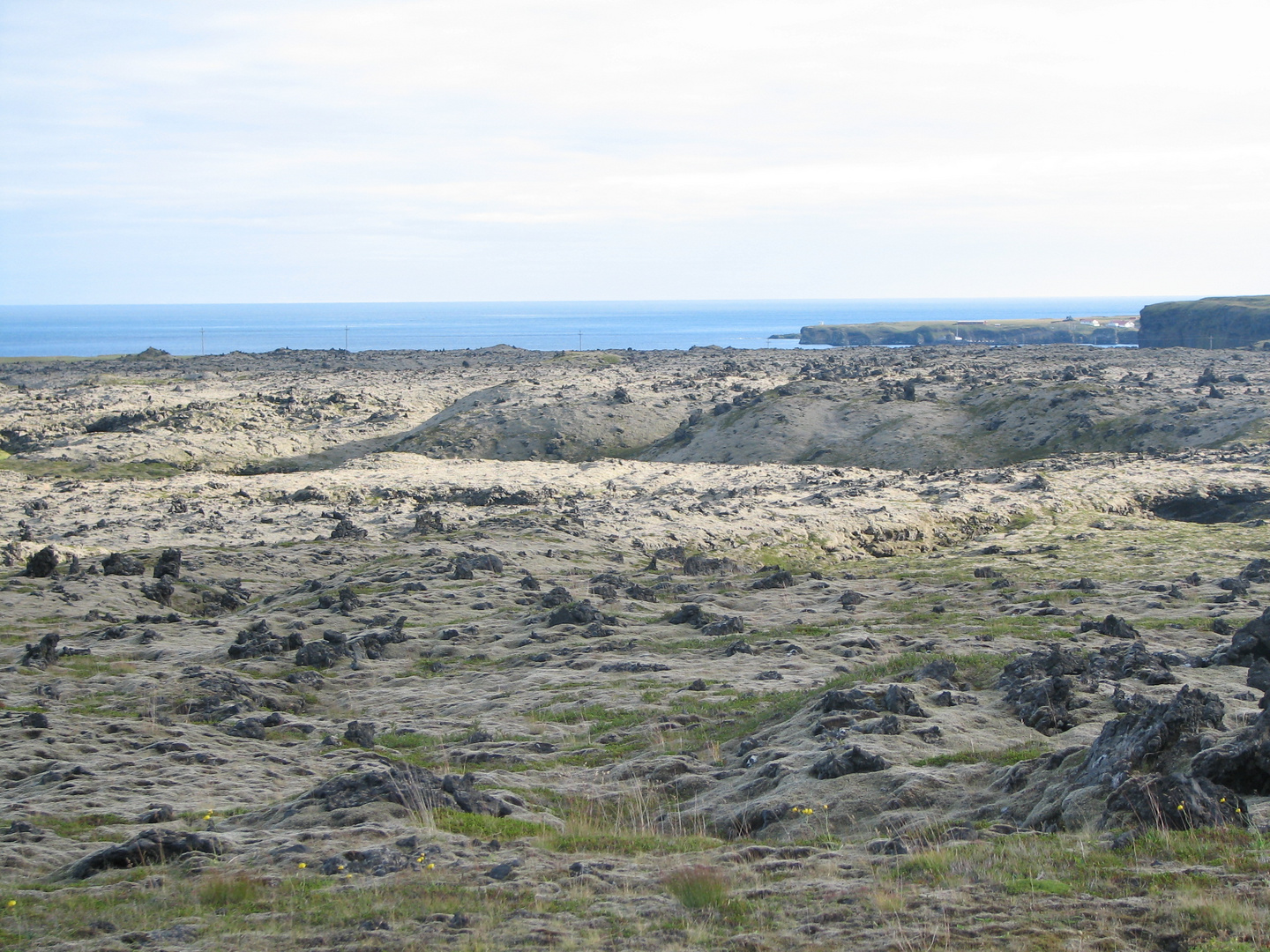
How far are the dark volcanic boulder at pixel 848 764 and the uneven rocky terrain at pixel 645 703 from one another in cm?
3

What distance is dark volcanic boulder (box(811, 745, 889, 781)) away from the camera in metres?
11.9

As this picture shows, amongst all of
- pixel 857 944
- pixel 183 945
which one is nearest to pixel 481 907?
pixel 183 945

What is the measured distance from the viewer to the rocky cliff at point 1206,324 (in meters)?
106

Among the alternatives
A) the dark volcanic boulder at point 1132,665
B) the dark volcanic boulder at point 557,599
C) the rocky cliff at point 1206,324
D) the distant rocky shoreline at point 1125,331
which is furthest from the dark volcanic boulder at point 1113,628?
the rocky cliff at point 1206,324

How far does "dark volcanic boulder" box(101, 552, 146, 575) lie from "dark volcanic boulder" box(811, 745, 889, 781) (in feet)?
63.1

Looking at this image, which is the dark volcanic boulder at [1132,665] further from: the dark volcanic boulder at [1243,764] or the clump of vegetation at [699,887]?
the clump of vegetation at [699,887]

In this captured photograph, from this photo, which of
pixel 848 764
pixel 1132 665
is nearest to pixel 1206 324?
pixel 1132 665

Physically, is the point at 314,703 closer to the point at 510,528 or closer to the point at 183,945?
the point at 183,945

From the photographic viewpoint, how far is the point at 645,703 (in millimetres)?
16062

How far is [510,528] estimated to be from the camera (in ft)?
101

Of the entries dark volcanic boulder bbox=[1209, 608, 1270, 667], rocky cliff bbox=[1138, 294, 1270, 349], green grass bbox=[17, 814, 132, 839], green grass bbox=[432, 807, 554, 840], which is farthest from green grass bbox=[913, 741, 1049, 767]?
rocky cliff bbox=[1138, 294, 1270, 349]

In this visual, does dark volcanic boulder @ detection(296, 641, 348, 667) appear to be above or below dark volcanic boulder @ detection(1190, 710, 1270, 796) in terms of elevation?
below

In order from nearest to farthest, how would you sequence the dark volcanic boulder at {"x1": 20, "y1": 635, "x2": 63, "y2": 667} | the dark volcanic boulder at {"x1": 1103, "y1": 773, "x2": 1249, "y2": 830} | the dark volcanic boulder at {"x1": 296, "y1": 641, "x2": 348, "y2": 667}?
the dark volcanic boulder at {"x1": 1103, "y1": 773, "x2": 1249, "y2": 830} < the dark volcanic boulder at {"x1": 20, "y1": 635, "x2": 63, "y2": 667} < the dark volcanic boulder at {"x1": 296, "y1": 641, "x2": 348, "y2": 667}

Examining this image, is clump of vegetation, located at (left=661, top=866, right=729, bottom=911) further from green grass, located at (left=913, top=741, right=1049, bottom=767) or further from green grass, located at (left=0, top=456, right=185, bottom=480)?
green grass, located at (left=0, top=456, right=185, bottom=480)
